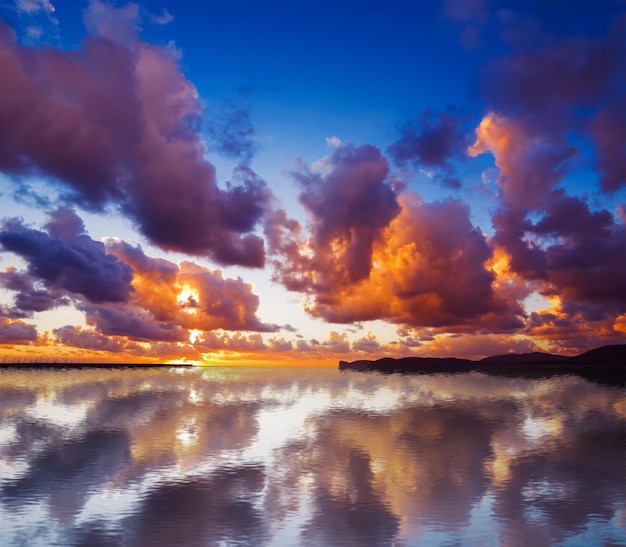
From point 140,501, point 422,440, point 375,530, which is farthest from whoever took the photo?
point 422,440

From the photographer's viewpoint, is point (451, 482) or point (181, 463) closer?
point (451, 482)

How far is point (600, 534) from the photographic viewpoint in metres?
20.7

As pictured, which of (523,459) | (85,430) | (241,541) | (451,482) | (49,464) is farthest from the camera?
(85,430)

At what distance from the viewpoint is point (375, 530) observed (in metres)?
20.6

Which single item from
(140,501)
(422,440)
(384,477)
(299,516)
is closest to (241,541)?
(299,516)

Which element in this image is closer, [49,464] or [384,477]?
[384,477]

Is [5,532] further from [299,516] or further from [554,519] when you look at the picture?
[554,519]

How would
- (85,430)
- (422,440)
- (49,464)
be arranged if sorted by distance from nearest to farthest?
(49,464)
(422,440)
(85,430)

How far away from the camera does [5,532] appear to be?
20.4 meters

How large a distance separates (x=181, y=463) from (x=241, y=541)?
1555 cm

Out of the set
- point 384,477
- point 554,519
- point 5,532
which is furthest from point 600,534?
point 5,532

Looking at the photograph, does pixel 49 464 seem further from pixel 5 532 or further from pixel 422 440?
pixel 422 440

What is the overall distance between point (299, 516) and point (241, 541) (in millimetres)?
3678

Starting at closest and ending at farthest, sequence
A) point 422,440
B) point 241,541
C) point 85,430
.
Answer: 1. point 241,541
2. point 422,440
3. point 85,430
